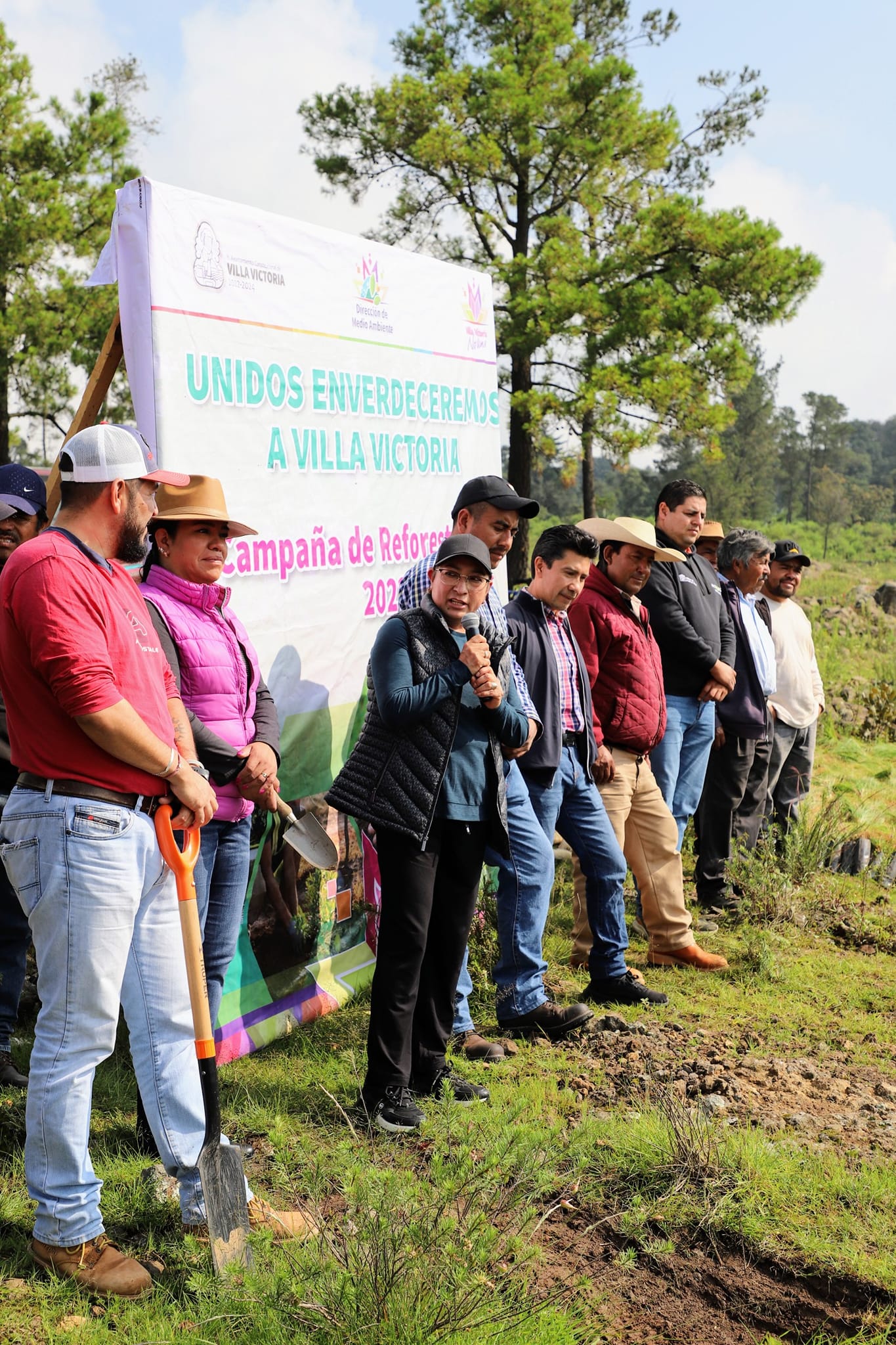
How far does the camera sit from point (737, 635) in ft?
20.8

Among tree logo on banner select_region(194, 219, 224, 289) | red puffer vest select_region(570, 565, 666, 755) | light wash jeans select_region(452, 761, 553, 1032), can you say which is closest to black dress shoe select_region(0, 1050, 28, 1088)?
light wash jeans select_region(452, 761, 553, 1032)

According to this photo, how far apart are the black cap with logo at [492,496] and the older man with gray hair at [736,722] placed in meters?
2.58

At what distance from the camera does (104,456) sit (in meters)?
2.68

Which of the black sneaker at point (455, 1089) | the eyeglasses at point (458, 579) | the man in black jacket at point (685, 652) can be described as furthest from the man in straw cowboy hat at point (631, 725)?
the black sneaker at point (455, 1089)

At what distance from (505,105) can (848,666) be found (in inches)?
390

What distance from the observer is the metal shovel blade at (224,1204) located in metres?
2.64

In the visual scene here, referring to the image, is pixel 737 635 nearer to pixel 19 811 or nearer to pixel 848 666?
pixel 19 811

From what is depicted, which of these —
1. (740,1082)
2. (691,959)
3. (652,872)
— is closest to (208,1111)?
(740,1082)

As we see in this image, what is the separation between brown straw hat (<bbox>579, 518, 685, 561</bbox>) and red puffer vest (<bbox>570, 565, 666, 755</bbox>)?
170 mm

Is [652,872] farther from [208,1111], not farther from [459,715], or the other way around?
[208,1111]

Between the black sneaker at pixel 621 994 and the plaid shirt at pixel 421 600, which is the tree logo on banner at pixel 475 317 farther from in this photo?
the black sneaker at pixel 621 994

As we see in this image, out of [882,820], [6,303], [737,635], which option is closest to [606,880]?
[737,635]

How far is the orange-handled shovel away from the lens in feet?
8.73

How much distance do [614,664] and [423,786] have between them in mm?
1821
